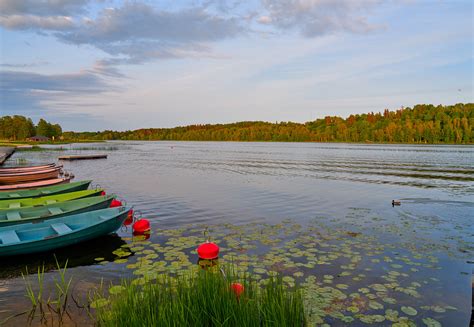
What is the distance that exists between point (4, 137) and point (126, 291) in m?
187

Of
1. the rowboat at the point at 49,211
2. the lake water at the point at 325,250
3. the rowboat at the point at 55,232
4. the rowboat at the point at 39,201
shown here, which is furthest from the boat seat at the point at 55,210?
the lake water at the point at 325,250

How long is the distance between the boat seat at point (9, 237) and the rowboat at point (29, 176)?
719 inches

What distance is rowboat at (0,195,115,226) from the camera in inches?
487

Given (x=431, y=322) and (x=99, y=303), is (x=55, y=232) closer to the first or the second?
(x=99, y=303)

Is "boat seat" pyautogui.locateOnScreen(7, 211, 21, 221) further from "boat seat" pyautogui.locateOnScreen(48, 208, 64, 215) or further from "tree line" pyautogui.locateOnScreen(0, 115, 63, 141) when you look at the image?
"tree line" pyautogui.locateOnScreen(0, 115, 63, 141)

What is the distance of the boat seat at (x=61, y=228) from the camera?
11.7 meters

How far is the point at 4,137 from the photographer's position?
158500 mm

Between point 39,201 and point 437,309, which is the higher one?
point 39,201

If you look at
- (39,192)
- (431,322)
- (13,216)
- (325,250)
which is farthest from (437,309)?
(39,192)

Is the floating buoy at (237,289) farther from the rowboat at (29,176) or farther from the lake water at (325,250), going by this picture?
the rowboat at (29,176)

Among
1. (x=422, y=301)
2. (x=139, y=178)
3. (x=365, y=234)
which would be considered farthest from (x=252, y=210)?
(x=139, y=178)

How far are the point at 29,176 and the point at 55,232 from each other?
19130mm

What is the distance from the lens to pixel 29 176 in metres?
27.9

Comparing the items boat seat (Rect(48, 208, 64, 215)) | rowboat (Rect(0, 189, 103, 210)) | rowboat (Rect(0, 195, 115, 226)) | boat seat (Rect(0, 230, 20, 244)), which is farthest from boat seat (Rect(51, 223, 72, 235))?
rowboat (Rect(0, 189, 103, 210))
